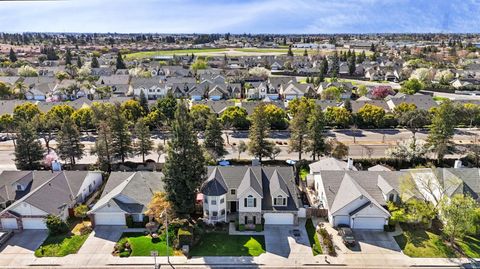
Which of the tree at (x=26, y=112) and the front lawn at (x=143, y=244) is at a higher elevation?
the tree at (x=26, y=112)

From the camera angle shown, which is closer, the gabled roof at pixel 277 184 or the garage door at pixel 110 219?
the garage door at pixel 110 219

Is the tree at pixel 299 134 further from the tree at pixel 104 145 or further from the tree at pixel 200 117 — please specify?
the tree at pixel 104 145

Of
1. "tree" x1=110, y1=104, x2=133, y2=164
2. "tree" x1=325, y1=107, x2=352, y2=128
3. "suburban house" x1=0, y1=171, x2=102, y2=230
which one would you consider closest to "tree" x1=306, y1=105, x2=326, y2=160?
"tree" x1=325, y1=107, x2=352, y2=128

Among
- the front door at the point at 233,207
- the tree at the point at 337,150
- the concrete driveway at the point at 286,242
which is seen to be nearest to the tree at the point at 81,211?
the front door at the point at 233,207

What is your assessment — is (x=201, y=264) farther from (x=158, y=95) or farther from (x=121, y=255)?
(x=158, y=95)

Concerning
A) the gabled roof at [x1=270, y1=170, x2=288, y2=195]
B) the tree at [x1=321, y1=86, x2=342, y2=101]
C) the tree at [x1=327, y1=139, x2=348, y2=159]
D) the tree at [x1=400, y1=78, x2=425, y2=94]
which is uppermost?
the tree at [x1=400, y1=78, x2=425, y2=94]

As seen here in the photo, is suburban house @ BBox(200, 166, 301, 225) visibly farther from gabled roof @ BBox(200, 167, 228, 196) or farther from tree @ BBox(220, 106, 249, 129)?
tree @ BBox(220, 106, 249, 129)


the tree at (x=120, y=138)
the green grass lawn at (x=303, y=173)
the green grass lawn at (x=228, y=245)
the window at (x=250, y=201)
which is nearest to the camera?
the green grass lawn at (x=228, y=245)
